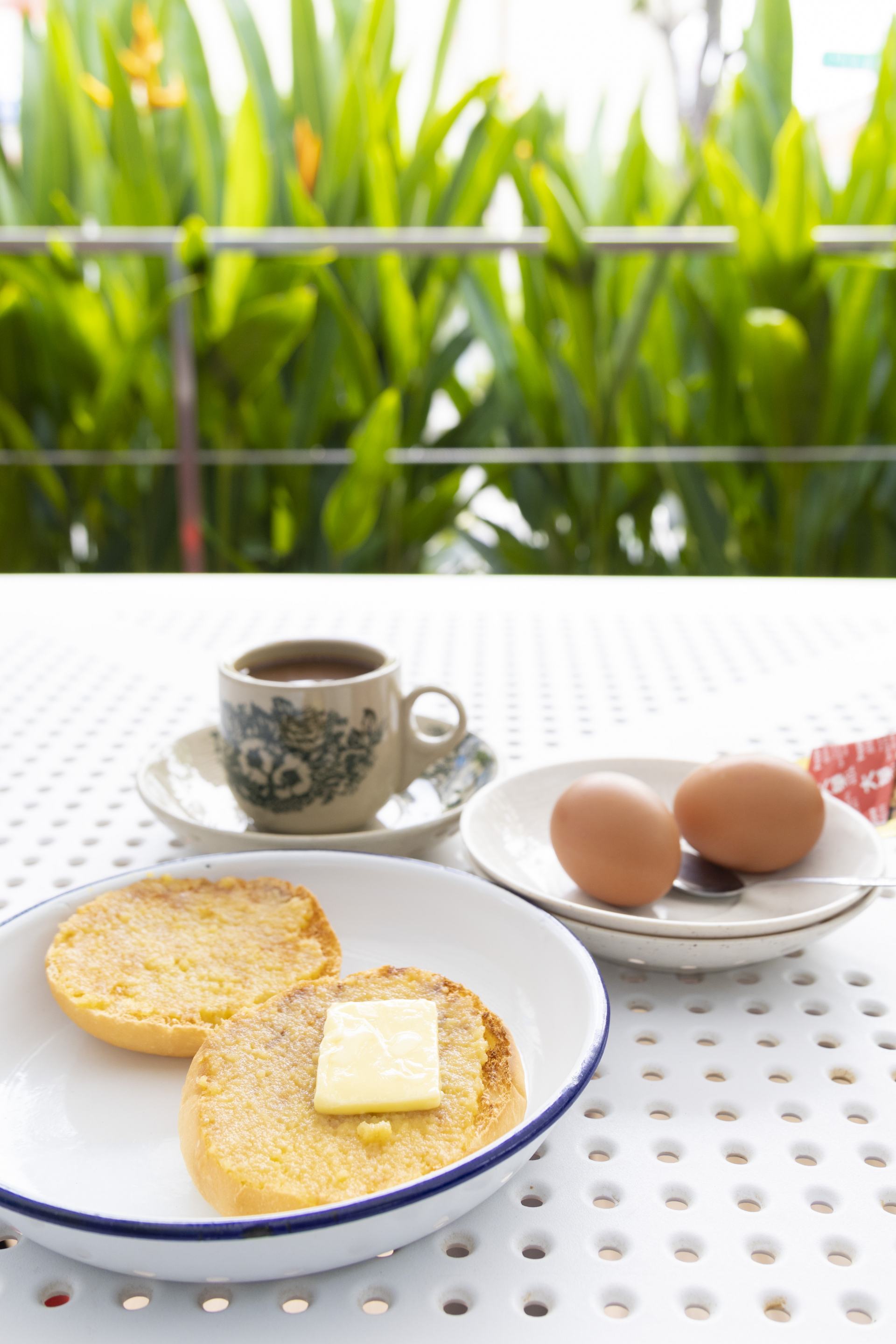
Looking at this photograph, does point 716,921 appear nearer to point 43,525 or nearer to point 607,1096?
point 607,1096

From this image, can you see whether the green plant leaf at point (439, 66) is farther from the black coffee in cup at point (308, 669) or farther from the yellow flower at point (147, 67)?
the black coffee in cup at point (308, 669)

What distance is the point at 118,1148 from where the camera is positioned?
278 millimetres

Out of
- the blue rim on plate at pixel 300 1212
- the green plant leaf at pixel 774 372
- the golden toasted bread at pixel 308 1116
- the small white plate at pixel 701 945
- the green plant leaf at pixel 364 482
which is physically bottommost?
the green plant leaf at pixel 364 482

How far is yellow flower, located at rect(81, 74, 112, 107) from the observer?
5.34ft

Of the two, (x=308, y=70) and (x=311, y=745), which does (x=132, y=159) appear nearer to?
(x=308, y=70)

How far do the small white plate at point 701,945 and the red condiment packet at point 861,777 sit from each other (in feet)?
0.37

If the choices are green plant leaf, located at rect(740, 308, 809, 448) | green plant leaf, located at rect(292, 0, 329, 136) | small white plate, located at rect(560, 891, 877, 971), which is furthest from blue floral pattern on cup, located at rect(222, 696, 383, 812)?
green plant leaf, located at rect(292, 0, 329, 136)

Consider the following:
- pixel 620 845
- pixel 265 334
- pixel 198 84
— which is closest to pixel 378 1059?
pixel 620 845

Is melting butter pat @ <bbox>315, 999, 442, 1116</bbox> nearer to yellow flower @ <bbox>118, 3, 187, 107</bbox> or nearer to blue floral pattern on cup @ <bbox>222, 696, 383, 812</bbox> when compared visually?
blue floral pattern on cup @ <bbox>222, 696, 383, 812</bbox>

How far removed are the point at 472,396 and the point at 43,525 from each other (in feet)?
2.43

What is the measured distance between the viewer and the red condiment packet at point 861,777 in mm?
464

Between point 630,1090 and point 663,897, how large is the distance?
9 centimetres

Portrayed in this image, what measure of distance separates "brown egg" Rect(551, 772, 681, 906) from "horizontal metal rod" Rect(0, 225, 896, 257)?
1312 millimetres

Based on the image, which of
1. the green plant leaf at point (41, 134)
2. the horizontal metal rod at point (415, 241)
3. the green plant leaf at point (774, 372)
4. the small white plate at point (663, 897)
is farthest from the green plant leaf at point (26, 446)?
the small white plate at point (663, 897)
